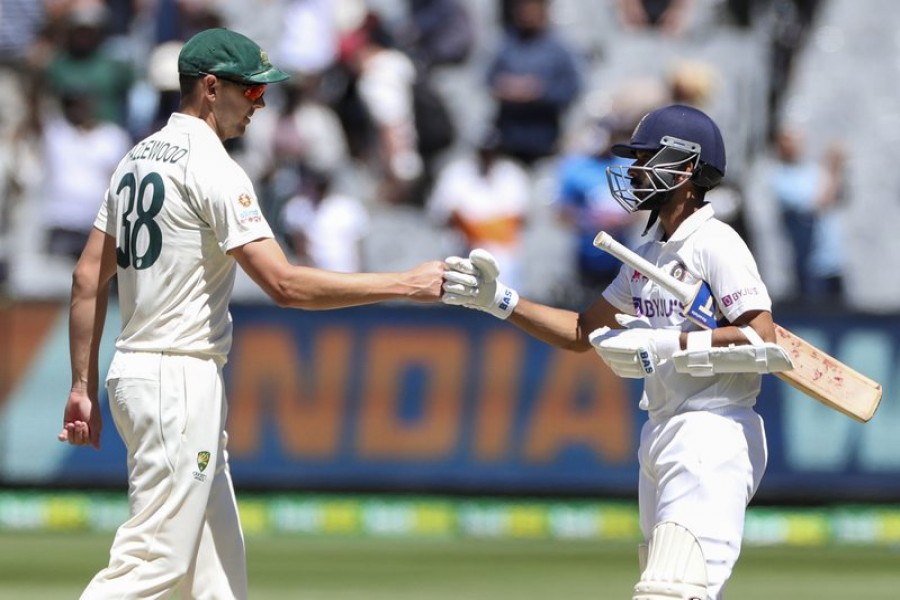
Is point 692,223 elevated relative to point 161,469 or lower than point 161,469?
elevated

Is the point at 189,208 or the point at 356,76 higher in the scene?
the point at 356,76

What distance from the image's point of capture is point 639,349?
14.7ft

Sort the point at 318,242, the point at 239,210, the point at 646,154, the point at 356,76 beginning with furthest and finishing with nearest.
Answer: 1. the point at 356,76
2. the point at 318,242
3. the point at 646,154
4. the point at 239,210

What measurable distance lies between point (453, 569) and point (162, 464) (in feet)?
13.7

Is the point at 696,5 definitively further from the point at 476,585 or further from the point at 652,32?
the point at 476,585

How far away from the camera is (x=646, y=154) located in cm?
471

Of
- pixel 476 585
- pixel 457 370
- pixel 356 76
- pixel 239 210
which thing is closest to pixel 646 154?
pixel 239 210

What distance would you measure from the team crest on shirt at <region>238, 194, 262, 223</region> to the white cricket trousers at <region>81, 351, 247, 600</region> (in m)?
0.39

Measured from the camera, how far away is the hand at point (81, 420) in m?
4.72

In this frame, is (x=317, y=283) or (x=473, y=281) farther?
(x=473, y=281)

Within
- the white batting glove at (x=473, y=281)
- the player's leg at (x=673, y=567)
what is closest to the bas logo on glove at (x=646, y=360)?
the player's leg at (x=673, y=567)

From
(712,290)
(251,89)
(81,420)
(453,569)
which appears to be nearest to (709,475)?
(712,290)

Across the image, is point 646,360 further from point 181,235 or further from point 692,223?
point 181,235

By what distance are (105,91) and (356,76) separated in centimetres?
166
